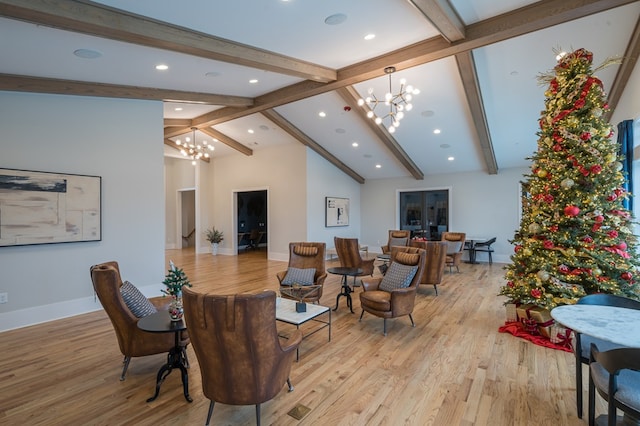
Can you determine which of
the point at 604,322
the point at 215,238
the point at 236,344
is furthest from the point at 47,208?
the point at 215,238

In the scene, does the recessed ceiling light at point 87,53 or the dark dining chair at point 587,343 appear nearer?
the dark dining chair at point 587,343

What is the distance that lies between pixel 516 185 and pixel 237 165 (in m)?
8.73

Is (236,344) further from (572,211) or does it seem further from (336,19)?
(572,211)

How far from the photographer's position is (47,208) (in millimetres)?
4285

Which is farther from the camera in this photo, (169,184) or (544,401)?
(169,184)

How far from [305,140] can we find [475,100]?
14.7 feet

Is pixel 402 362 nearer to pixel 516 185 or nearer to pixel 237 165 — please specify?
pixel 516 185

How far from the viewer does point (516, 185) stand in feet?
29.8

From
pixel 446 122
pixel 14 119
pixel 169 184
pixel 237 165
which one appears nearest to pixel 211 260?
pixel 237 165

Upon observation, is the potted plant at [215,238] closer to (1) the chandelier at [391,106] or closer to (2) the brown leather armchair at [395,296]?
(1) the chandelier at [391,106]

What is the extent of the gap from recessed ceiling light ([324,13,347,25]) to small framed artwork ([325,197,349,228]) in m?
6.69

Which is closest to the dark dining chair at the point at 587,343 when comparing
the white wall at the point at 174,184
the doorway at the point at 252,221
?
the doorway at the point at 252,221

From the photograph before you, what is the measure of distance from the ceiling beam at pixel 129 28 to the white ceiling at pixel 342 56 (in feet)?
0.32

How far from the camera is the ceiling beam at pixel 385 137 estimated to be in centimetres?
631
